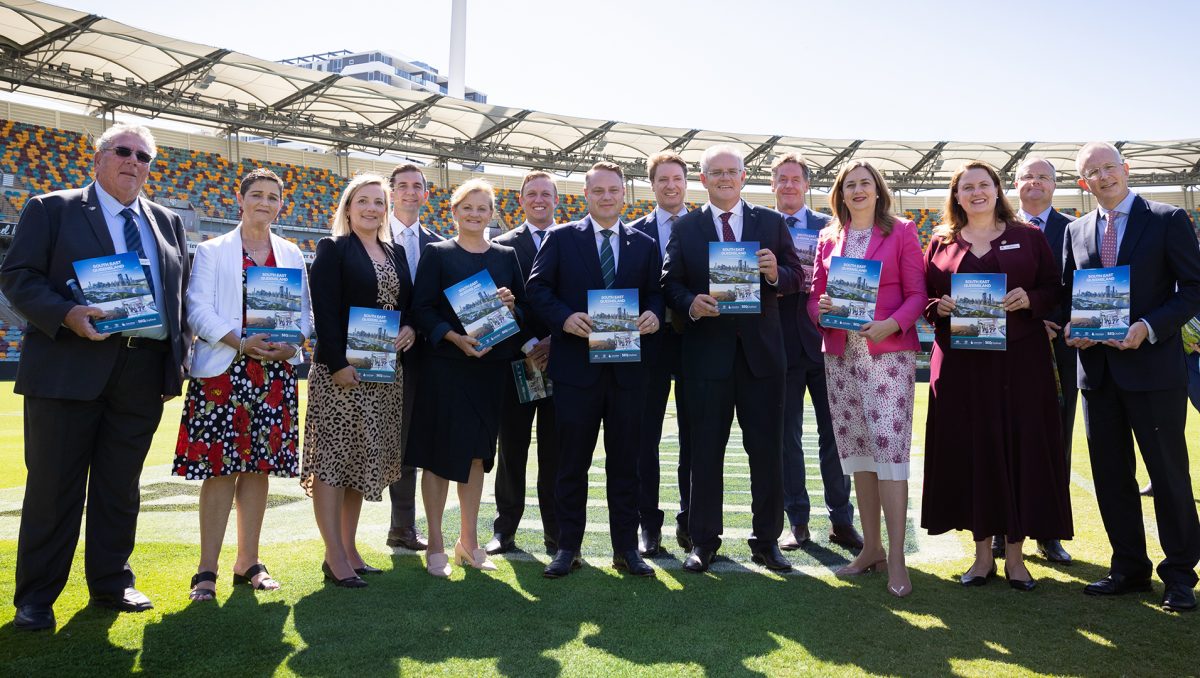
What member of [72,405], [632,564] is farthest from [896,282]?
[72,405]

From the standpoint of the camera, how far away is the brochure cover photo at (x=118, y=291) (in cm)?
340

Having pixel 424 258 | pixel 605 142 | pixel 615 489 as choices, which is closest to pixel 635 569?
pixel 615 489

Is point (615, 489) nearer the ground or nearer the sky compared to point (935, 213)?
nearer the ground

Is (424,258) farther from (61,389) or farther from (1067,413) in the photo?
(1067,413)

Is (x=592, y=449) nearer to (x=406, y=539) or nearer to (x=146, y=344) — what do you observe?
(x=406, y=539)

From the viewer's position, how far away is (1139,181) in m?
36.2

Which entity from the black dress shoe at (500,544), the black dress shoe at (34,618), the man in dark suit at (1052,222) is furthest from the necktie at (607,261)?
the black dress shoe at (34,618)

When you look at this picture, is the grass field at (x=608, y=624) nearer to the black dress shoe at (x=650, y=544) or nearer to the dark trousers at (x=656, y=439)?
the black dress shoe at (x=650, y=544)

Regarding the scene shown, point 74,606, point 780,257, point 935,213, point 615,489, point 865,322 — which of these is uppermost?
point 935,213

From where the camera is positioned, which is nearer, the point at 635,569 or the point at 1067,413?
the point at 635,569

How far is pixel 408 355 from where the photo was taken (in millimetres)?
4629

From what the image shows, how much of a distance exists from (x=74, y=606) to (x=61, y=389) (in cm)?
95

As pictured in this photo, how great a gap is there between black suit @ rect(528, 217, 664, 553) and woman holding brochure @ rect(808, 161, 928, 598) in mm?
969

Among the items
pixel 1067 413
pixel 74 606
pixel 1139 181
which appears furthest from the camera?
pixel 1139 181
